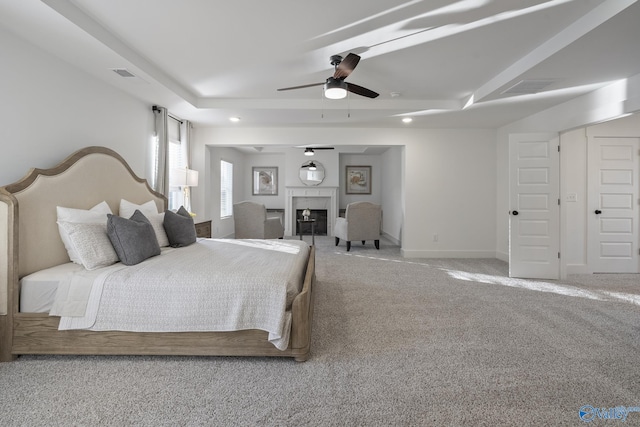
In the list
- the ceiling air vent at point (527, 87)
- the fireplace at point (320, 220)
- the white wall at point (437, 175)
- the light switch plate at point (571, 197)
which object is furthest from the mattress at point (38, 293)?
the fireplace at point (320, 220)

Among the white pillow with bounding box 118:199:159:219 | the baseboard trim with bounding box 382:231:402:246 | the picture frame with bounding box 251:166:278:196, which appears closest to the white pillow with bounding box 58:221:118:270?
the white pillow with bounding box 118:199:159:219

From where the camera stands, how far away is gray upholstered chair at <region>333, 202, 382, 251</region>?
6551 millimetres

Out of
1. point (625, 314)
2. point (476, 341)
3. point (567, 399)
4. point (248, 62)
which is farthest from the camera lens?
point (248, 62)

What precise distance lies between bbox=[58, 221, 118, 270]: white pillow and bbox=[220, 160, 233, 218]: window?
4.99 meters

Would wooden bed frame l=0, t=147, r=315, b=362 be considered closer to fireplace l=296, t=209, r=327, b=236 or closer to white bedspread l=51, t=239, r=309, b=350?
white bedspread l=51, t=239, r=309, b=350

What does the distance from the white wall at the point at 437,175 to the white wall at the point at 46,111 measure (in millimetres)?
2260

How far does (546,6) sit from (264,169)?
7.75 metres

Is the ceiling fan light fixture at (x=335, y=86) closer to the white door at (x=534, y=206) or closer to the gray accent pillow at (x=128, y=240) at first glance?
the gray accent pillow at (x=128, y=240)

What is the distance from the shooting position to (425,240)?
601 cm

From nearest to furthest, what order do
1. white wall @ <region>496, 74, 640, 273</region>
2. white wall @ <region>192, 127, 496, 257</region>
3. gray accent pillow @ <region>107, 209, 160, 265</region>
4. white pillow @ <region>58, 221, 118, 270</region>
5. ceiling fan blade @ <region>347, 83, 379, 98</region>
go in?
1. white pillow @ <region>58, 221, 118, 270</region>
2. gray accent pillow @ <region>107, 209, 160, 265</region>
3. ceiling fan blade @ <region>347, 83, 379, 98</region>
4. white wall @ <region>496, 74, 640, 273</region>
5. white wall @ <region>192, 127, 496, 257</region>

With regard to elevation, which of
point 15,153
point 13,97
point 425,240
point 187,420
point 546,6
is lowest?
point 187,420

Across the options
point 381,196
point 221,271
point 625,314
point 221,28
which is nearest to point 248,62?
point 221,28

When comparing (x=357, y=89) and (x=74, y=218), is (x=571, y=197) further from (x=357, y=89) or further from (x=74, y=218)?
(x=74, y=218)

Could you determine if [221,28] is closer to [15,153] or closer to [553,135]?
[15,153]
